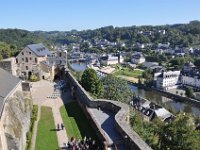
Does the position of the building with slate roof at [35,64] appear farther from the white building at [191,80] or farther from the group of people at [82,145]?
the white building at [191,80]

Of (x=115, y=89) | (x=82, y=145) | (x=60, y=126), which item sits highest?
(x=82, y=145)

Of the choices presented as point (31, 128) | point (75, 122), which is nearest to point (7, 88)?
point (31, 128)

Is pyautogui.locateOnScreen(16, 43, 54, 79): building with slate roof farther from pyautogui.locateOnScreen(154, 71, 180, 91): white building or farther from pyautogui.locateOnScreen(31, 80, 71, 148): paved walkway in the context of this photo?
pyautogui.locateOnScreen(154, 71, 180, 91): white building

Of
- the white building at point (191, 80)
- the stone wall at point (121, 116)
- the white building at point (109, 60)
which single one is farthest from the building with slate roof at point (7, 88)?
the white building at point (109, 60)

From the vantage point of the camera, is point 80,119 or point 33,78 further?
point 33,78

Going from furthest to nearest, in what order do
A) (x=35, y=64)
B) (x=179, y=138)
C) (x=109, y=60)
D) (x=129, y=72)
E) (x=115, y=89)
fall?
(x=109, y=60) < (x=129, y=72) < (x=35, y=64) < (x=115, y=89) < (x=179, y=138)

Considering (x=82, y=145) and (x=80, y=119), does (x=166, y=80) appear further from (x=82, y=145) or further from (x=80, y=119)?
(x=82, y=145)

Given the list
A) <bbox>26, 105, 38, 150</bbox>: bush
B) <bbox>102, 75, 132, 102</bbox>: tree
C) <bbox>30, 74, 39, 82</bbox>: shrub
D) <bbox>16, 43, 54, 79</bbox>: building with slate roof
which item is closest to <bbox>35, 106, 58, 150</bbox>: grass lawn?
Result: <bbox>26, 105, 38, 150</bbox>: bush

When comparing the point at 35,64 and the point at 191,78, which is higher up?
the point at 35,64

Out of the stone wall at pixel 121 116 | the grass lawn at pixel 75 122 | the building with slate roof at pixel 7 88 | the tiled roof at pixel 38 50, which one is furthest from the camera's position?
the tiled roof at pixel 38 50
